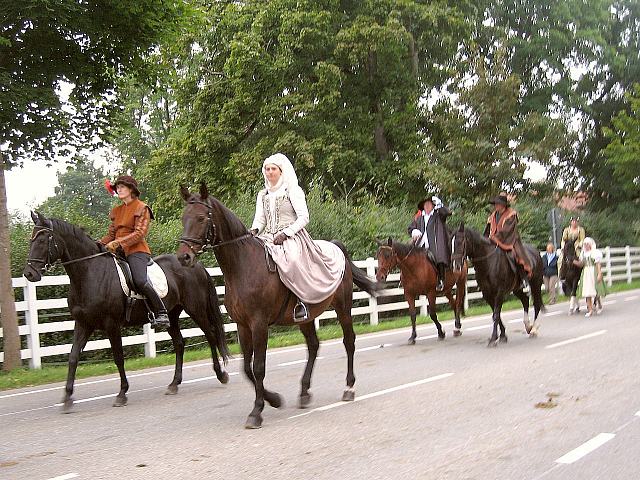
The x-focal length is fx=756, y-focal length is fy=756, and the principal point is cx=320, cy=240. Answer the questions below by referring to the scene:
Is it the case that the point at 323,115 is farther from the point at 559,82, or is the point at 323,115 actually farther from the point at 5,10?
the point at 5,10

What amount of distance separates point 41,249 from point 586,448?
6.08 m

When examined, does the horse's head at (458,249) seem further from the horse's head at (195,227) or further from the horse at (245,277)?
the horse's head at (195,227)

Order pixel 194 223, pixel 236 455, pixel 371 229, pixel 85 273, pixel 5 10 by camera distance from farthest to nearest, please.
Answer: pixel 371 229, pixel 5 10, pixel 85 273, pixel 194 223, pixel 236 455

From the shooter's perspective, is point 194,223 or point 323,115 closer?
point 194,223

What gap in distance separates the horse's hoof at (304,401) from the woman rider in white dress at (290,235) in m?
0.89

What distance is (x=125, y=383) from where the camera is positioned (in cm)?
913

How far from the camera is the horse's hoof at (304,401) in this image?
27.0 feet

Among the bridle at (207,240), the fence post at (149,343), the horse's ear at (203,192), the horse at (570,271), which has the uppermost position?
the horse's ear at (203,192)

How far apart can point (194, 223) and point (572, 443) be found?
3.84 metres

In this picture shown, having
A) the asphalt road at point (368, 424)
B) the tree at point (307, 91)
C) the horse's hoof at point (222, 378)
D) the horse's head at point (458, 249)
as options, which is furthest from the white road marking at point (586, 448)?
the tree at point (307, 91)

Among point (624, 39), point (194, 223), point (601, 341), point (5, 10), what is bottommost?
point (601, 341)

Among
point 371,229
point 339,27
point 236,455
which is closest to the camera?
point 236,455

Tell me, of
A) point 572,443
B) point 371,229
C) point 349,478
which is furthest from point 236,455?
point 371,229

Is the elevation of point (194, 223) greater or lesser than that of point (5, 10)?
lesser
